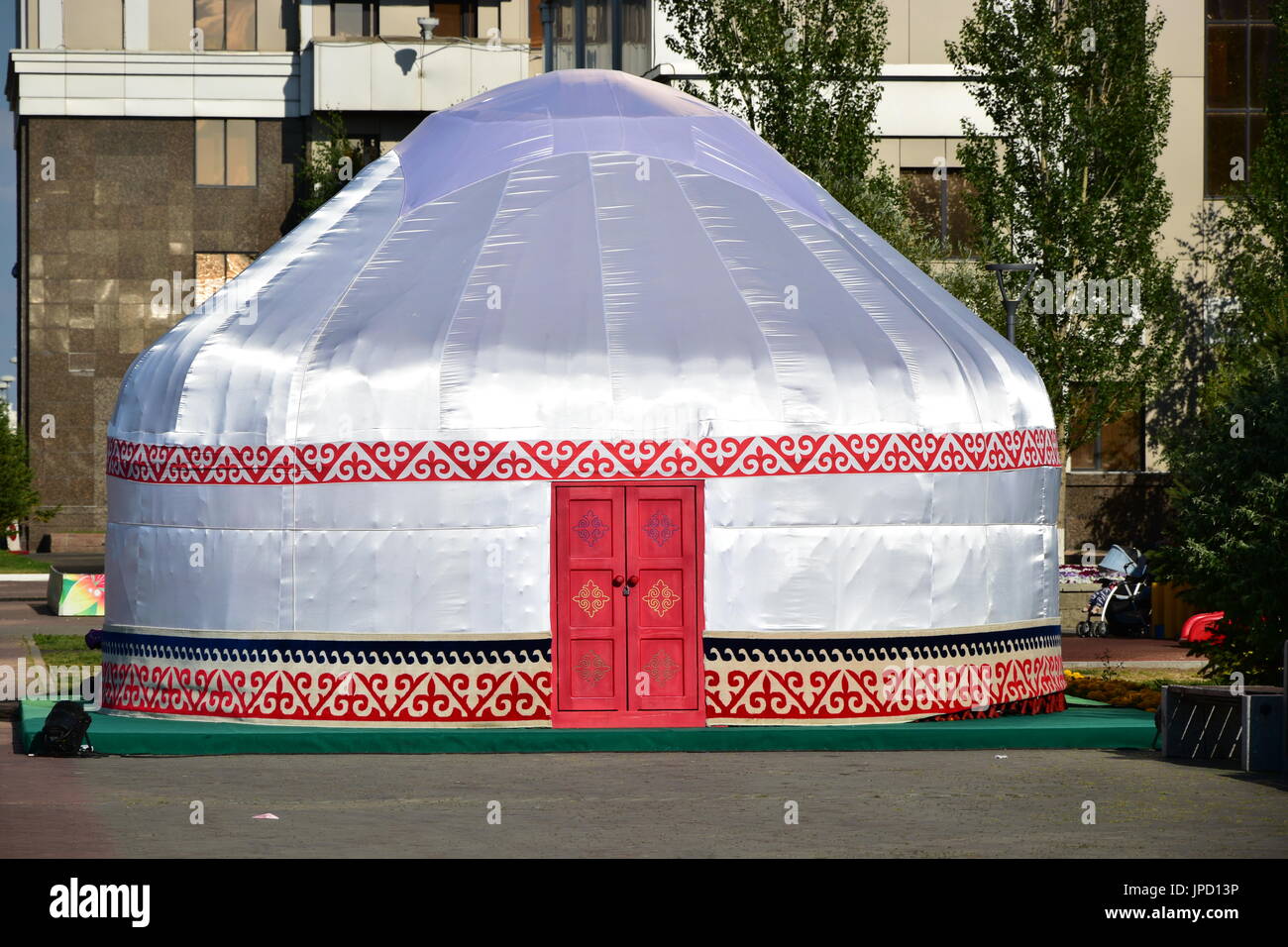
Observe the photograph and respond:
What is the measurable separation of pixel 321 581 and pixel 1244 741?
5.37 metres

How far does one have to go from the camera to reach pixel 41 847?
8508 millimetres

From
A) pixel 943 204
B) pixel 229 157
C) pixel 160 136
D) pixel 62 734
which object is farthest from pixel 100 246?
pixel 62 734


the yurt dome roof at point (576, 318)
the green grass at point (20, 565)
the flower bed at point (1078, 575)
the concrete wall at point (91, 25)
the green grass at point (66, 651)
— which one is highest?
the concrete wall at point (91, 25)

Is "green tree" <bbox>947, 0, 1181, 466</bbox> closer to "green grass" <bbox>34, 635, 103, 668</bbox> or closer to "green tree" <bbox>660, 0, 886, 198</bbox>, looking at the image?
"green tree" <bbox>660, 0, 886, 198</bbox>

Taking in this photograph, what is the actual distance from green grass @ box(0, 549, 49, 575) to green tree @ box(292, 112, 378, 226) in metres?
8.04

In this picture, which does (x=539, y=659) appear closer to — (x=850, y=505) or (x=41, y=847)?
(x=850, y=505)

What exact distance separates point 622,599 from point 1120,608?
1240 centimetres

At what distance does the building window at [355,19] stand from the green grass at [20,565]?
12.6 meters

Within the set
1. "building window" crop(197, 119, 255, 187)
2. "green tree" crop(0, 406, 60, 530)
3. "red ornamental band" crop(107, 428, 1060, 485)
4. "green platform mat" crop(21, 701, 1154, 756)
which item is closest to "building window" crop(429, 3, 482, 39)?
"building window" crop(197, 119, 255, 187)

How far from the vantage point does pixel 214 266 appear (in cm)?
4400

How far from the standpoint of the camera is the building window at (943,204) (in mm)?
34438

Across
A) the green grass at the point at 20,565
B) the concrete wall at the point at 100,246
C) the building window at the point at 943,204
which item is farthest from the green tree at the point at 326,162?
the building window at the point at 943,204
